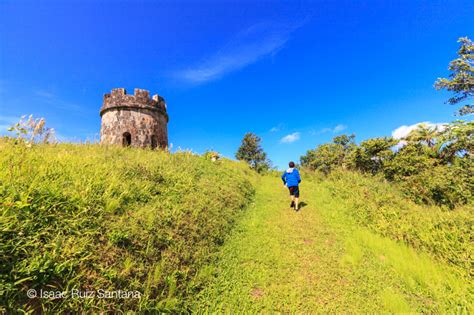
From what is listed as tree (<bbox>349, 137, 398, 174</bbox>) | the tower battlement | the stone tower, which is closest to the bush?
tree (<bbox>349, 137, 398, 174</bbox>)

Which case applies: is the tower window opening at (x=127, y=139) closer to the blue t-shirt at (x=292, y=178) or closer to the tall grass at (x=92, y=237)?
the tall grass at (x=92, y=237)

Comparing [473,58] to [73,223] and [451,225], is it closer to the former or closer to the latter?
[451,225]

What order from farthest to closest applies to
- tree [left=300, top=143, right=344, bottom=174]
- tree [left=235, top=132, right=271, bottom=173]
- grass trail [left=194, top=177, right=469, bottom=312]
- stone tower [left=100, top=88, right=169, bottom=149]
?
1. tree [left=235, top=132, right=271, bottom=173]
2. tree [left=300, top=143, right=344, bottom=174]
3. stone tower [left=100, top=88, right=169, bottom=149]
4. grass trail [left=194, top=177, right=469, bottom=312]

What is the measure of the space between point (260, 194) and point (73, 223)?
30.8 feet

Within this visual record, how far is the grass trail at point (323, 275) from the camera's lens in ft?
12.1

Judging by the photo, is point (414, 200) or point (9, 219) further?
point (414, 200)

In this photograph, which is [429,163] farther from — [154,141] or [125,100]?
[125,100]

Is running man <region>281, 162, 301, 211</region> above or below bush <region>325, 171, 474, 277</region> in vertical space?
above

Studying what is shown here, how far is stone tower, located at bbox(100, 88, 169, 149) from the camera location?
36.2 feet

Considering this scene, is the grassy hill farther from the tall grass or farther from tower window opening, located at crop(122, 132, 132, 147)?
tower window opening, located at crop(122, 132, 132, 147)

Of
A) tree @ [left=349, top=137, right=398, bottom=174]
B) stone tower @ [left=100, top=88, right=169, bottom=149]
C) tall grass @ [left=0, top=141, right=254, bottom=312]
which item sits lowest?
tall grass @ [left=0, top=141, right=254, bottom=312]

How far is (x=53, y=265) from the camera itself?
2.46 meters

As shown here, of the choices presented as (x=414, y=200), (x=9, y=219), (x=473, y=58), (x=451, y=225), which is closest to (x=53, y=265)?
(x=9, y=219)

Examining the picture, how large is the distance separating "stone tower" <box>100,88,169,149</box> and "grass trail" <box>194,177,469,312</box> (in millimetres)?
8335
